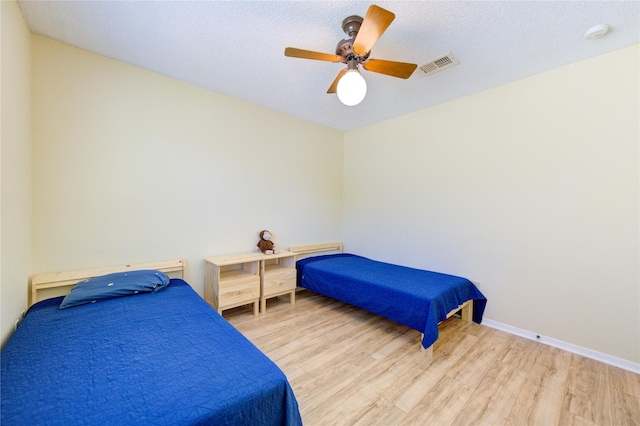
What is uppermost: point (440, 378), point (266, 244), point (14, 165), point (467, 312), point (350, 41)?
point (350, 41)

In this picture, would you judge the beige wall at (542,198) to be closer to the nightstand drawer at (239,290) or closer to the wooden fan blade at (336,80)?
the wooden fan blade at (336,80)

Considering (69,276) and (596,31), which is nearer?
(596,31)

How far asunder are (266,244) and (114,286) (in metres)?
1.55

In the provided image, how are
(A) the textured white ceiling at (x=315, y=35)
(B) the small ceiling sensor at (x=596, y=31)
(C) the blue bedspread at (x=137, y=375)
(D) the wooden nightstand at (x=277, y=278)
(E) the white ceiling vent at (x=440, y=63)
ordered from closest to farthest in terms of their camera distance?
(C) the blue bedspread at (x=137, y=375) < (A) the textured white ceiling at (x=315, y=35) < (B) the small ceiling sensor at (x=596, y=31) < (E) the white ceiling vent at (x=440, y=63) < (D) the wooden nightstand at (x=277, y=278)

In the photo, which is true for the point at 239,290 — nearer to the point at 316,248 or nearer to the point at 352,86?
the point at 316,248

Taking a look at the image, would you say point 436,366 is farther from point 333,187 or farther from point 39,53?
point 39,53

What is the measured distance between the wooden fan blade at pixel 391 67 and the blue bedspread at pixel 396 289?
1.86m

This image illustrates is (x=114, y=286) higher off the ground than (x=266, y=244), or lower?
lower

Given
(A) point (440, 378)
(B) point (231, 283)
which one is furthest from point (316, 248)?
(A) point (440, 378)

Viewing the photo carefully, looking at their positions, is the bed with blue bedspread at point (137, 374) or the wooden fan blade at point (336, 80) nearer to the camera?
the bed with blue bedspread at point (137, 374)

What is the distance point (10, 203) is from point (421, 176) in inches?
147

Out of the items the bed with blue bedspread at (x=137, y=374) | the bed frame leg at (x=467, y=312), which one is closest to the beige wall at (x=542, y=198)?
the bed frame leg at (x=467, y=312)

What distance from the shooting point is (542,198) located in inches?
95.3

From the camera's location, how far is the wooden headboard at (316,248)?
3697 millimetres
